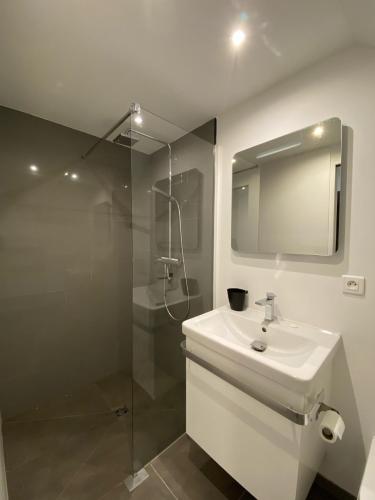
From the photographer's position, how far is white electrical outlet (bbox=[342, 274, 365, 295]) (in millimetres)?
1075

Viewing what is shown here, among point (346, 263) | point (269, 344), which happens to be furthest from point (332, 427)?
point (346, 263)

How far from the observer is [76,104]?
5.13 feet

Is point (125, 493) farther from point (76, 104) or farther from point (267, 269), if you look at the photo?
point (76, 104)

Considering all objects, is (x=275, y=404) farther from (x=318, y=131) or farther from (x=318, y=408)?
(x=318, y=131)

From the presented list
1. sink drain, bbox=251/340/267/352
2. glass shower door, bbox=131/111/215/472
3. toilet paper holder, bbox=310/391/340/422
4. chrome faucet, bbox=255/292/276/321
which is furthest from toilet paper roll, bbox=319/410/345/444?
glass shower door, bbox=131/111/215/472

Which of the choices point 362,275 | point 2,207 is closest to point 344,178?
point 362,275

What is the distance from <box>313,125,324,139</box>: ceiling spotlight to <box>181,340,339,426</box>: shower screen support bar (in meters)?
1.34

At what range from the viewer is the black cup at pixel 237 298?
1.50m

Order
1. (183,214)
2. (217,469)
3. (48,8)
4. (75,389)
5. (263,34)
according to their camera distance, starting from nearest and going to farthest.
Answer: (48,8) → (263,34) → (217,469) → (183,214) → (75,389)

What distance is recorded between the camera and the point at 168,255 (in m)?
1.81

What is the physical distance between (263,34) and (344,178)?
0.80 m

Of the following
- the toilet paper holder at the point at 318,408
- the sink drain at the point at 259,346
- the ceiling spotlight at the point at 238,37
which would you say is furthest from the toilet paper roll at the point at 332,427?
the ceiling spotlight at the point at 238,37

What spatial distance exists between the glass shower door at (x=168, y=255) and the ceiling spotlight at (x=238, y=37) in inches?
26.1

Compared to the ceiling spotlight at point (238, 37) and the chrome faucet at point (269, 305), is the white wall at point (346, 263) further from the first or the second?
the ceiling spotlight at point (238, 37)
